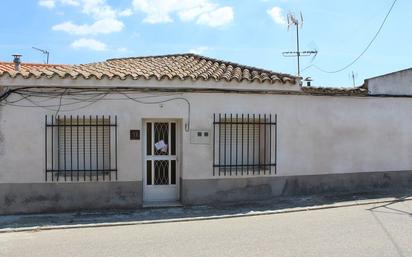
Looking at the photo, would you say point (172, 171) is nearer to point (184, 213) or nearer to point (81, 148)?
point (184, 213)

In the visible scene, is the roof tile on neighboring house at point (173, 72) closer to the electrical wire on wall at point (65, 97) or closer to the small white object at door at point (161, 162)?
the electrical wire on wall at point (65, 97)

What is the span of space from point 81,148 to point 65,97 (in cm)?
124

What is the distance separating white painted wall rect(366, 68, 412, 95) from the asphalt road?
416cm

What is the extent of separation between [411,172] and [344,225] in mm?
5699

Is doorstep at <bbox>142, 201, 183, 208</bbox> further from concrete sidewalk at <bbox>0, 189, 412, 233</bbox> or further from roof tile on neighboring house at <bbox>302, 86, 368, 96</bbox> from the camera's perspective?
roof tile on neighboring house at <bbox>302, 86, 368, 96</bbox>

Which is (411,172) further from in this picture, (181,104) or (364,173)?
(181,104)

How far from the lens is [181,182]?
428 inches

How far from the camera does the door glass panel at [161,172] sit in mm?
11070

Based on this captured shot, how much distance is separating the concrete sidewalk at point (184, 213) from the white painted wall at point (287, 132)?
32.3 inches

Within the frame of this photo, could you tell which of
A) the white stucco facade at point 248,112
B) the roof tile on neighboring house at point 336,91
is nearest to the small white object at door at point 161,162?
the white stucco facade at point 248,112

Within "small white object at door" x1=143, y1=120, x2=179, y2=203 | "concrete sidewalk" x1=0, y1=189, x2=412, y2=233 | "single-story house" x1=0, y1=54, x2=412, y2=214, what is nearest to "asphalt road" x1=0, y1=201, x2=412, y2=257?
"concrete sidewalk" x1=0, y1=189, x2=412, y2=233

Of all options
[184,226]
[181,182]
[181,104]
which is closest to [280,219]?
[184,226]

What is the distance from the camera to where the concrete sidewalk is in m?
9.01

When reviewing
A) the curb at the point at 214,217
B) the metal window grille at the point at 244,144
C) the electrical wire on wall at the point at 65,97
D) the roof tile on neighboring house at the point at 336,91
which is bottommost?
the curb at the point at 214,217
